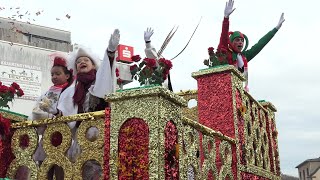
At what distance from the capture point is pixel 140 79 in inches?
203

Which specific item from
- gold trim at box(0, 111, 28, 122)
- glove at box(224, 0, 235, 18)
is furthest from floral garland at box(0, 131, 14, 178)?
glove at box(224, 0, 235, 18)

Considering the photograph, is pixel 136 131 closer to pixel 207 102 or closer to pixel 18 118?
pixel 18 118

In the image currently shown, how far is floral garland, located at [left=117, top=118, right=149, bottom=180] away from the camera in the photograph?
4.81 metres

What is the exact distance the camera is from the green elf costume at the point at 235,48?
8.70 m

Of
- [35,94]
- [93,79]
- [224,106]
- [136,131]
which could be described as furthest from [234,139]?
[35,94]

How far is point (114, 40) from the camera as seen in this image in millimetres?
5668

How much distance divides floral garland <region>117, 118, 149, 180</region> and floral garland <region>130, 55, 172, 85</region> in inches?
17.4

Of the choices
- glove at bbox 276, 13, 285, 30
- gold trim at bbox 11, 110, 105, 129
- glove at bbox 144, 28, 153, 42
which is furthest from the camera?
glove at bbox 276, 13, 285, 30

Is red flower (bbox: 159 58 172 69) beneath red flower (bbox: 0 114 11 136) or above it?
above

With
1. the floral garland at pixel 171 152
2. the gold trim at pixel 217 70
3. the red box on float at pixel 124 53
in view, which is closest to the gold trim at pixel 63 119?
the floral garland at pixel 171 152

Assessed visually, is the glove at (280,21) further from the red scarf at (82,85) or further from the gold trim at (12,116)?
the gold trim at (12,116)

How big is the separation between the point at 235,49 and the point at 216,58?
1504 millimetres

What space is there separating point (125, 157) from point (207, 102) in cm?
307

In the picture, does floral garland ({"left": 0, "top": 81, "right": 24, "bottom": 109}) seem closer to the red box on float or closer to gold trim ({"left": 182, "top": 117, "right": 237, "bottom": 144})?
gold trim ({"left": 182, "top": 117, "right": 237, "bottom": 144})
